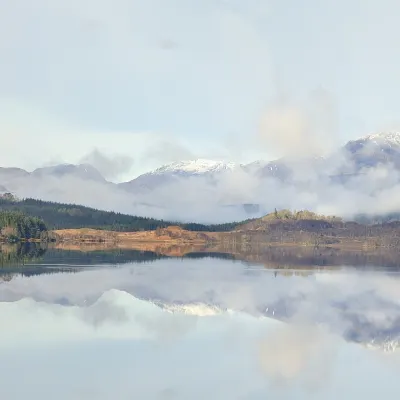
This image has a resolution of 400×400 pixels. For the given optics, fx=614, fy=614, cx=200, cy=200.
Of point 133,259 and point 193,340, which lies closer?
point 193,340

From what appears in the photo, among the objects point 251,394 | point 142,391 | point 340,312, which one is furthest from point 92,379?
point 340,312

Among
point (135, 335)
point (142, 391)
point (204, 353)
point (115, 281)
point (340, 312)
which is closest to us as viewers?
point (142, 391)

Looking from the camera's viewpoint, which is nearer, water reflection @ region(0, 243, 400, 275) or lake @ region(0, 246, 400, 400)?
lake @ region(0, 246, 400, 400)

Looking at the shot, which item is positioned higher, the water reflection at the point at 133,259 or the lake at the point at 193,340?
the water reflection at the point at 133,259

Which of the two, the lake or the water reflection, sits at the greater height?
the water reflection

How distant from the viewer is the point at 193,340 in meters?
37.5

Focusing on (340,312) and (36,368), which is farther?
(340,312)

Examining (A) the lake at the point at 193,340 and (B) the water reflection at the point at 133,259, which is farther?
(B) the water reflection at the point at 133,259

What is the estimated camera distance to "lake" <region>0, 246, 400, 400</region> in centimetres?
2675

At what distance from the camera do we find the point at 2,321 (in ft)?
130

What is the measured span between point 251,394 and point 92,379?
7.00 meters

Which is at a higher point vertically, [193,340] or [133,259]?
[133,259]

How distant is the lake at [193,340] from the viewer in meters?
26.8

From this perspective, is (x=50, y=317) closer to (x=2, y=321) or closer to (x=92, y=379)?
(x=2, y=321)
